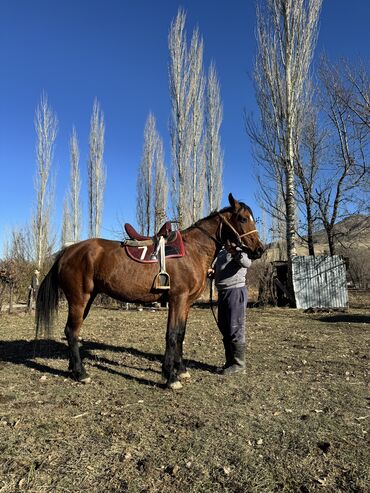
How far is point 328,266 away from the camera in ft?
48.7

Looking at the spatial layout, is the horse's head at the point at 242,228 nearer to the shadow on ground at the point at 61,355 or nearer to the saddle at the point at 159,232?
the saddle at the point at 159,232

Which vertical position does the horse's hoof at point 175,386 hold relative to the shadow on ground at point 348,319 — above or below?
below

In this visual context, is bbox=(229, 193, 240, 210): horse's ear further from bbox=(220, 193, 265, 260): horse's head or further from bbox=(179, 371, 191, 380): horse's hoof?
bbox=(179, 371, 191, 380): horse's hoof

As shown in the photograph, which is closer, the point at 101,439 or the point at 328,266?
the point at 101,439

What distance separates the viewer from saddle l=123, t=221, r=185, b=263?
4871 millimetres

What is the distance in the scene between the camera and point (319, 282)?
48.1ft

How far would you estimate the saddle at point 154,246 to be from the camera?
192 inches

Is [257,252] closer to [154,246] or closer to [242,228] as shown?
[242,228]

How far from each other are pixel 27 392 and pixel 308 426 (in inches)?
118

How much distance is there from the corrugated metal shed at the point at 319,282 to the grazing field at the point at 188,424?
8121 mm

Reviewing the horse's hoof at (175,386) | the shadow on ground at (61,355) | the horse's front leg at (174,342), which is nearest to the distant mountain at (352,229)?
the shadow on ground at (61,355)

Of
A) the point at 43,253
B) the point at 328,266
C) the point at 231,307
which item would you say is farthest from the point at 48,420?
the point at 43,253

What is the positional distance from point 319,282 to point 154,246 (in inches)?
439

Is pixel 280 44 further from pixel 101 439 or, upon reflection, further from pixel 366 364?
pixel 101 439
